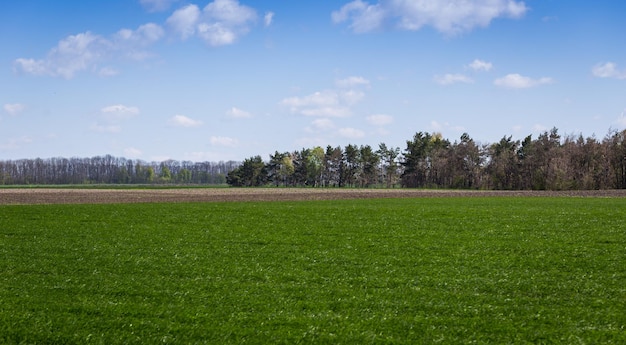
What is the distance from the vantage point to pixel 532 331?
10375 mm

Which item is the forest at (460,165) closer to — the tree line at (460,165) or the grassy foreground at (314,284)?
the tree line at (460,165)

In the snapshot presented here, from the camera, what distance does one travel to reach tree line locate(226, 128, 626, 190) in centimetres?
9531

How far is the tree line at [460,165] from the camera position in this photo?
95.3 meters

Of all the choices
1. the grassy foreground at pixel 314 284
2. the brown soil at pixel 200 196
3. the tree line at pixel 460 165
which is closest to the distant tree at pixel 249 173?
the tree line at pixel 460 165

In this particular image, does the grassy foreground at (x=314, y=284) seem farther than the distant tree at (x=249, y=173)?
No

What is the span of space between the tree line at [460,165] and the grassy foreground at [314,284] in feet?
262

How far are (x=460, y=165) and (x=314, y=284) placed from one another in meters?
114

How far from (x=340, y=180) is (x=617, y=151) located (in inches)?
3230

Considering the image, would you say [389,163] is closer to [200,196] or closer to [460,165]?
[460,165]

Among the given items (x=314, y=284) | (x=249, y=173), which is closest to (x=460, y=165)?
(x=249, y=173)

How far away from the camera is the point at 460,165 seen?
401 ft

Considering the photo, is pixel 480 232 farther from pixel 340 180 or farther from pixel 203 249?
pixel 340 180

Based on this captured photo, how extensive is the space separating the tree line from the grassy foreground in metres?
79.7

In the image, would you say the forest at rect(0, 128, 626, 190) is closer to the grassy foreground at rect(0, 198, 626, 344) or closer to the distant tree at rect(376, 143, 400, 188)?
the distant tree at rect(376, 143, 400, 188)
